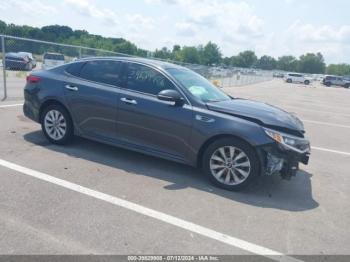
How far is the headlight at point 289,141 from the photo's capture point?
Result: 190 inches

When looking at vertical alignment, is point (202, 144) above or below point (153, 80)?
below

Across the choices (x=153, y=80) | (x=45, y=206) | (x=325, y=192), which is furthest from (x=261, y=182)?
(x=45, y=206)

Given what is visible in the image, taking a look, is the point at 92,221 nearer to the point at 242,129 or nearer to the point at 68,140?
the point at 242,129

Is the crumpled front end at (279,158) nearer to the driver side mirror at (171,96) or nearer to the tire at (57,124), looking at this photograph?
the driver side mirror at (171,96)

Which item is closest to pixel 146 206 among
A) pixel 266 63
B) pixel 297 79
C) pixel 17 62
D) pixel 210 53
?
pixel 17 62

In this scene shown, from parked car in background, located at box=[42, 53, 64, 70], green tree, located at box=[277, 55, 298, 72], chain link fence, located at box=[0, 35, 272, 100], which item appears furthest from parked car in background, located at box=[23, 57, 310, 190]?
green tree, located at box=[277, 55, 298, 72]

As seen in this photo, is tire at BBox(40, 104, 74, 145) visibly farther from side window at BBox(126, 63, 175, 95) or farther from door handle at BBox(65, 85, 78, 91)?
side window at BBox(126, 63, 175, 95)

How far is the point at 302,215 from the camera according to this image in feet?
14.6

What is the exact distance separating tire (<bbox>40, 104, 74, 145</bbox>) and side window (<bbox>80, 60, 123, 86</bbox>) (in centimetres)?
72

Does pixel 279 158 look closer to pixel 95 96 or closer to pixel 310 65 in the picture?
pixel 95 96

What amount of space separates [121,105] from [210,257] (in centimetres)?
297

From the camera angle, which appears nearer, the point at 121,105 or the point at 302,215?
the point at 302,215

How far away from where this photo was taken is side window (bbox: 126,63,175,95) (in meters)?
5.47

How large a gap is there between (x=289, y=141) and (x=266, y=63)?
14793cm
